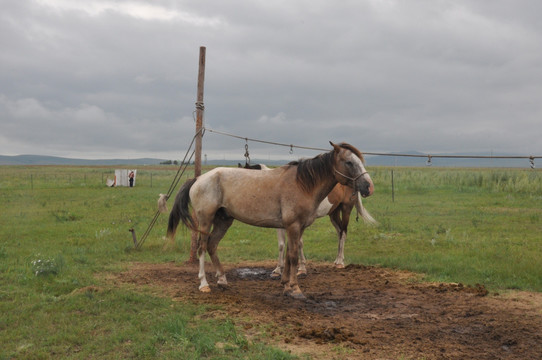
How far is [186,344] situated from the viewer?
489 cm

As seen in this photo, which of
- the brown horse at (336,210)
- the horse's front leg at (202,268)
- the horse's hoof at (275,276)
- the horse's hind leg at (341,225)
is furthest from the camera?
the horse's hind leg at (341,225)

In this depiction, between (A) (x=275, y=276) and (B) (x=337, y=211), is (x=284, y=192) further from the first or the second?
(B) (x=337, y=211)

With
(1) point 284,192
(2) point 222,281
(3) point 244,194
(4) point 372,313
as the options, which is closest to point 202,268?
(2) point 222,281

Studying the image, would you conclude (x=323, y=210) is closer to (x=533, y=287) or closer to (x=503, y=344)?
(x=533, y=287)

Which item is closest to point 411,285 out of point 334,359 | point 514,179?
point 334,359

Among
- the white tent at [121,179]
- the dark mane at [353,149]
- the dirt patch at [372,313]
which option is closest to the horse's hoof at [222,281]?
the dirt patch at [372,313]

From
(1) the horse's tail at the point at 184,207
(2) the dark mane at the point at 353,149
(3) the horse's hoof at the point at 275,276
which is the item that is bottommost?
(3) the horse's hoof at the point at 275,276

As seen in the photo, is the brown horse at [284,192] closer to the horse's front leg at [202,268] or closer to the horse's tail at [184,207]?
the horse's front leg at [202,268]

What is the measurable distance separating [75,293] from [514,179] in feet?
98.0

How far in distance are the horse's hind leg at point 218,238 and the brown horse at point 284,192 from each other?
1.0 inches

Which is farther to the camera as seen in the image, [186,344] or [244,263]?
[244,263]

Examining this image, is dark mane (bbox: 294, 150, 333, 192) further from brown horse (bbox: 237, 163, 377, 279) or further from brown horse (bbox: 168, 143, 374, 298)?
brown horse (bbox: 237, 163, 377, 279)

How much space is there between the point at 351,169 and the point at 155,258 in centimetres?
591

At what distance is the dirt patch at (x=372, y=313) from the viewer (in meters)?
4.97
